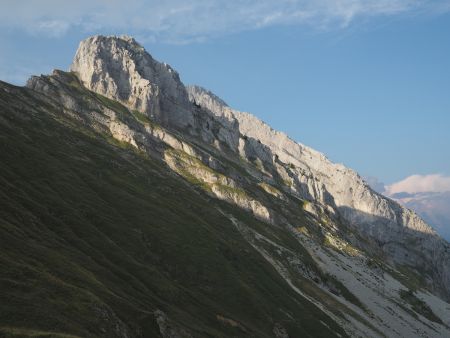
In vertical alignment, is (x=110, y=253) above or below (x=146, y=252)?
below

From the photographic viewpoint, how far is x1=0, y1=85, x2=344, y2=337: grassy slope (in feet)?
156

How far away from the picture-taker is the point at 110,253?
75.9 m

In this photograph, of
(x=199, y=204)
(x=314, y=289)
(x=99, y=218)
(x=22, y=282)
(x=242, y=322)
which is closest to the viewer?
(x=22, y=282)

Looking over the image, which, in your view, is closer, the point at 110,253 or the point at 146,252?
the point at 110,253

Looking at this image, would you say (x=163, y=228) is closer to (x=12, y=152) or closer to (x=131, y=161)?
(x=12, y=152)

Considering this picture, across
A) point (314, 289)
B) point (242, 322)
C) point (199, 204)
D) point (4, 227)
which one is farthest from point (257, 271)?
point (4, 227)

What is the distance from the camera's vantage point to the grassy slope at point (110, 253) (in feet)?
156

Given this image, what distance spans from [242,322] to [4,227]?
A: 1530 inches

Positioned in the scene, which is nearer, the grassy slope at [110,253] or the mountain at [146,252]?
the grassy slope at [110,253]

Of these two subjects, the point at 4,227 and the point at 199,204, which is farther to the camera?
the point at 199,204

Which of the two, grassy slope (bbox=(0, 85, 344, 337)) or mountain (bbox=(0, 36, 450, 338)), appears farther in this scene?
mountain (bbox=(0, 36, 450, 338))

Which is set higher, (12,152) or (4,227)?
(12,152)

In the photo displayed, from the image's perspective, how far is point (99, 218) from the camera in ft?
301

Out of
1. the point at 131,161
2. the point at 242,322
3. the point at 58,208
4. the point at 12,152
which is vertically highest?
the point at 131,161
